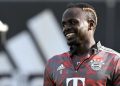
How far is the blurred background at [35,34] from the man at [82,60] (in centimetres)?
470

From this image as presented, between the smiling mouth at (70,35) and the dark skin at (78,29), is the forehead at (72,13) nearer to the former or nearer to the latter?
the dark skin at (78,29)

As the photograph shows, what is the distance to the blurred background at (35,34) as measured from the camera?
922 centimetres

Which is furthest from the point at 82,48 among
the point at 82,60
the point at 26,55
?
the point at 26,55

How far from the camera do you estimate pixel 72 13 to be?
171 inches

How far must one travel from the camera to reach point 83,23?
4375mm

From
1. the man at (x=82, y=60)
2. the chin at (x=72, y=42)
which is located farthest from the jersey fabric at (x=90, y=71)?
the chin at (x=72, y=42)

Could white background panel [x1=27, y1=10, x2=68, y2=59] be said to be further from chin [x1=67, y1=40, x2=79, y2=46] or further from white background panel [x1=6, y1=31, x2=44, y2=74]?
chin [x1=67, y1=40, x2=79, y2=46]

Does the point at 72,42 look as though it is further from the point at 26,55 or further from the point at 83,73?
the point at 26,55

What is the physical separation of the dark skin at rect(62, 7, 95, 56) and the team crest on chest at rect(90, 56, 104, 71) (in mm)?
72

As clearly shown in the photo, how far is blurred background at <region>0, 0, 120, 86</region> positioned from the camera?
9219 mm

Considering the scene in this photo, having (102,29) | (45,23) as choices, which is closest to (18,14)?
(45,23)

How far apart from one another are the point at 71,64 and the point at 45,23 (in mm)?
5069

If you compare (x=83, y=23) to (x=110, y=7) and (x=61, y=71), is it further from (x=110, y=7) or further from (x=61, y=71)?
(x=110, y=7)

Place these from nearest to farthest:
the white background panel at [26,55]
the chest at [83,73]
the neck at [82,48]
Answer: the chest at [83,73]
the neck at [82,48]
the white background panel at [26,55]
